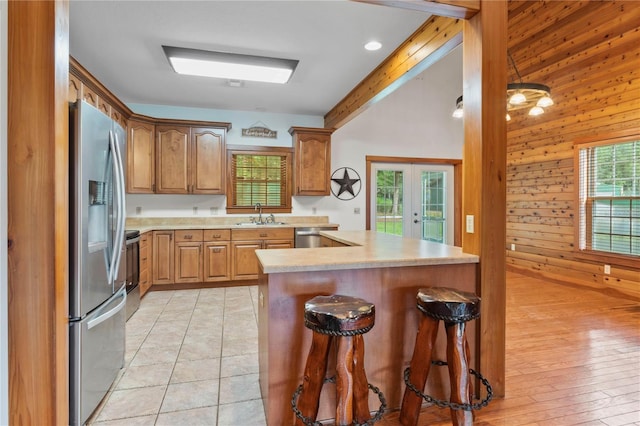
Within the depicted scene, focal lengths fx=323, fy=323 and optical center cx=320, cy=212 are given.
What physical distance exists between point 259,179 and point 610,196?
4928mm

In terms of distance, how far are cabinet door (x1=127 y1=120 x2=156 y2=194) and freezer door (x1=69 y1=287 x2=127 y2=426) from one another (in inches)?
105

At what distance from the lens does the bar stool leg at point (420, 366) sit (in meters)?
1.67

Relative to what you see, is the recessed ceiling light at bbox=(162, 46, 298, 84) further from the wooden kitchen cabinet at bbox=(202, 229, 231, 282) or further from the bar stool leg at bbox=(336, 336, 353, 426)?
the bar stool leg at bbox=(336, 336, 353, 426)

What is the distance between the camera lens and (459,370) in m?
1.57

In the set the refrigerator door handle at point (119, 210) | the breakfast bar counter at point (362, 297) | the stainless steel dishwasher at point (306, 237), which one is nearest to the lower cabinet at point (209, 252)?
the stainless steel dishwasher at point (306, 237)

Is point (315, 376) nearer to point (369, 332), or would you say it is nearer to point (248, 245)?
point (369, 332)

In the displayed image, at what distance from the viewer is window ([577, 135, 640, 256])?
398cm

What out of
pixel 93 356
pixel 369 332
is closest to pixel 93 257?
pixel 93 356

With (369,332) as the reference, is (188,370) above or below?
below

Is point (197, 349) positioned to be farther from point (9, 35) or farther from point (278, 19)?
point (278, 19)

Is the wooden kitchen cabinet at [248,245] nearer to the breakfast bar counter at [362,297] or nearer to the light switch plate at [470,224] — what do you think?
the breakfast bar counter at [362,297]

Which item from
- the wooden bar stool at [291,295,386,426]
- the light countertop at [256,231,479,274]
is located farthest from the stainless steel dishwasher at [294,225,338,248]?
the wooden bar stool at [291,295,386,426]

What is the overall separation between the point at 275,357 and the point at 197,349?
128 cm

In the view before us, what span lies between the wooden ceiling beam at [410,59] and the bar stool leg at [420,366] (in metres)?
2.00
